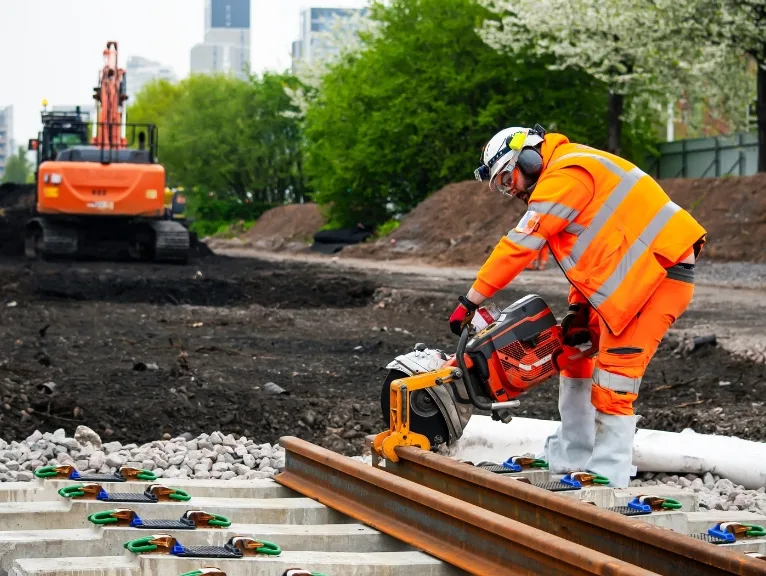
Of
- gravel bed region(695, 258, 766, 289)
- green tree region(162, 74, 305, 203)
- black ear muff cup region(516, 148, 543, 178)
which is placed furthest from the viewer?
green tree region(162, 74, 305, 203)

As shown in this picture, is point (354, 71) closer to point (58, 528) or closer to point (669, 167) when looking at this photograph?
point (669, 167)

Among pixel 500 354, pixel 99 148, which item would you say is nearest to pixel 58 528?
pixel 500 354

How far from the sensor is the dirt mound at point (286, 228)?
49594 millimetres

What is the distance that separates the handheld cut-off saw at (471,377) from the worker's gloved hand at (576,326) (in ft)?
0.49

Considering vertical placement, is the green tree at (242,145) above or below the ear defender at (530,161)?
below

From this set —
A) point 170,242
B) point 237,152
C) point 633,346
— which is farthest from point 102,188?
point 237,152

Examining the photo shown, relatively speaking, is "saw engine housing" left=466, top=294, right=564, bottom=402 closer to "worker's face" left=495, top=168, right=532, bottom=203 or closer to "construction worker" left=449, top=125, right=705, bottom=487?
"construction worker" left=449, top=125, right=705, bottom=487

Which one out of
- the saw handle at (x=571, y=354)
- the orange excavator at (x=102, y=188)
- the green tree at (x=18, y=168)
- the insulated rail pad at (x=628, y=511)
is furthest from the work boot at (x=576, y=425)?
the green tree at (x=18, y=168)

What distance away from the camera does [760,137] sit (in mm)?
30906

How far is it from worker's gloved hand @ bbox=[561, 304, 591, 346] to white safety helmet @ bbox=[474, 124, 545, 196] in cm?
67

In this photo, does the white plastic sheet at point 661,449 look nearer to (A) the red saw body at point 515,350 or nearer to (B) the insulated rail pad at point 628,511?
(A) the red saw body at point 515,350

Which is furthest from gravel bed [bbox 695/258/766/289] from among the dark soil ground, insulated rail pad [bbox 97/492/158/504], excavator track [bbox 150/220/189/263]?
insulated rail pad [bbox 97/492/158/504]

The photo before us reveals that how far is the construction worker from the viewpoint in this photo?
5.71 meters

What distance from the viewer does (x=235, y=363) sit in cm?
1125
